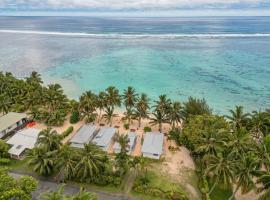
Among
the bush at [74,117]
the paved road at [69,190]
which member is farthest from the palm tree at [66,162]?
the bush at [74,117]

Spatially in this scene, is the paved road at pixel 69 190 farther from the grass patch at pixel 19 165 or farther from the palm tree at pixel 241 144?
the palm tree at pixel 241 144

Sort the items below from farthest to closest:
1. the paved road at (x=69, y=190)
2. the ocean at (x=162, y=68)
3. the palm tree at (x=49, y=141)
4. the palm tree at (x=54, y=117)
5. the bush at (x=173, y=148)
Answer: the ocean at (x=162, y=68), the palm tree at (x=54, y=117), the bush at (x=173, y=148), the palm tree at (x=49, y=141), the paved road at (x=69, y=190)

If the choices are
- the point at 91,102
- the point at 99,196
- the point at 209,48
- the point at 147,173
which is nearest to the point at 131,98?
the point at 91,102

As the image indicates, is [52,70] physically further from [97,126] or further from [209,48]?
[209,48]

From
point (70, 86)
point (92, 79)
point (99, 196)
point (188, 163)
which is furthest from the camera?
point (92, 79)

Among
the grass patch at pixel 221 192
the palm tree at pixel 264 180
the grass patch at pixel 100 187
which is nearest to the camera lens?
the palm tree at pixel 264 180

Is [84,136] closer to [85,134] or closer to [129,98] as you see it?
[85,134]
